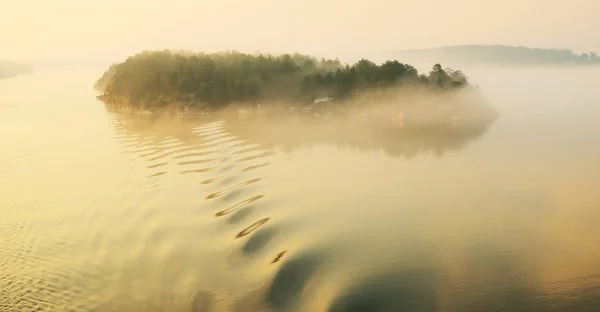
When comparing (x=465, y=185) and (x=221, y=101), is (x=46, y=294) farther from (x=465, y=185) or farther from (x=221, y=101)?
(x=221, y=101)

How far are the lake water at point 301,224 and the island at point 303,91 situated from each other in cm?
2129

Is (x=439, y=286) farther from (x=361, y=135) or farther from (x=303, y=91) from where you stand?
(x=303, y=91)

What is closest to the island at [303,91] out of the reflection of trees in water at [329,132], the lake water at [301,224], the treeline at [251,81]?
the treeline at [251,81]

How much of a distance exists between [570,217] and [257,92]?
197 ft

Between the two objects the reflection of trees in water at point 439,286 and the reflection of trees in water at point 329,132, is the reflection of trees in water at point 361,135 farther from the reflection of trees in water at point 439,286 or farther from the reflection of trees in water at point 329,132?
the reflection of trees in water at point 439,286

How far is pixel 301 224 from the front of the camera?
29.8 m

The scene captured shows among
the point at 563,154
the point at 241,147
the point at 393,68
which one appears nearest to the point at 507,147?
the point at 563,154

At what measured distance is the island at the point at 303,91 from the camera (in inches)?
3120

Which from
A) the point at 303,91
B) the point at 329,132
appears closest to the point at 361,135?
the point at 329,132

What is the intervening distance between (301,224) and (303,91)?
54.8 m

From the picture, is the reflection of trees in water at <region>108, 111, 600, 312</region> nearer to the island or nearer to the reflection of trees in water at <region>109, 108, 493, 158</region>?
the reflection of trees in water at <region>109, 108, 493, 158</region>

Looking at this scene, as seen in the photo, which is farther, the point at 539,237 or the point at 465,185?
the point at 465,185

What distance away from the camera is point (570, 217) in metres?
30.0

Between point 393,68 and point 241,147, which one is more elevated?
point 393,68
